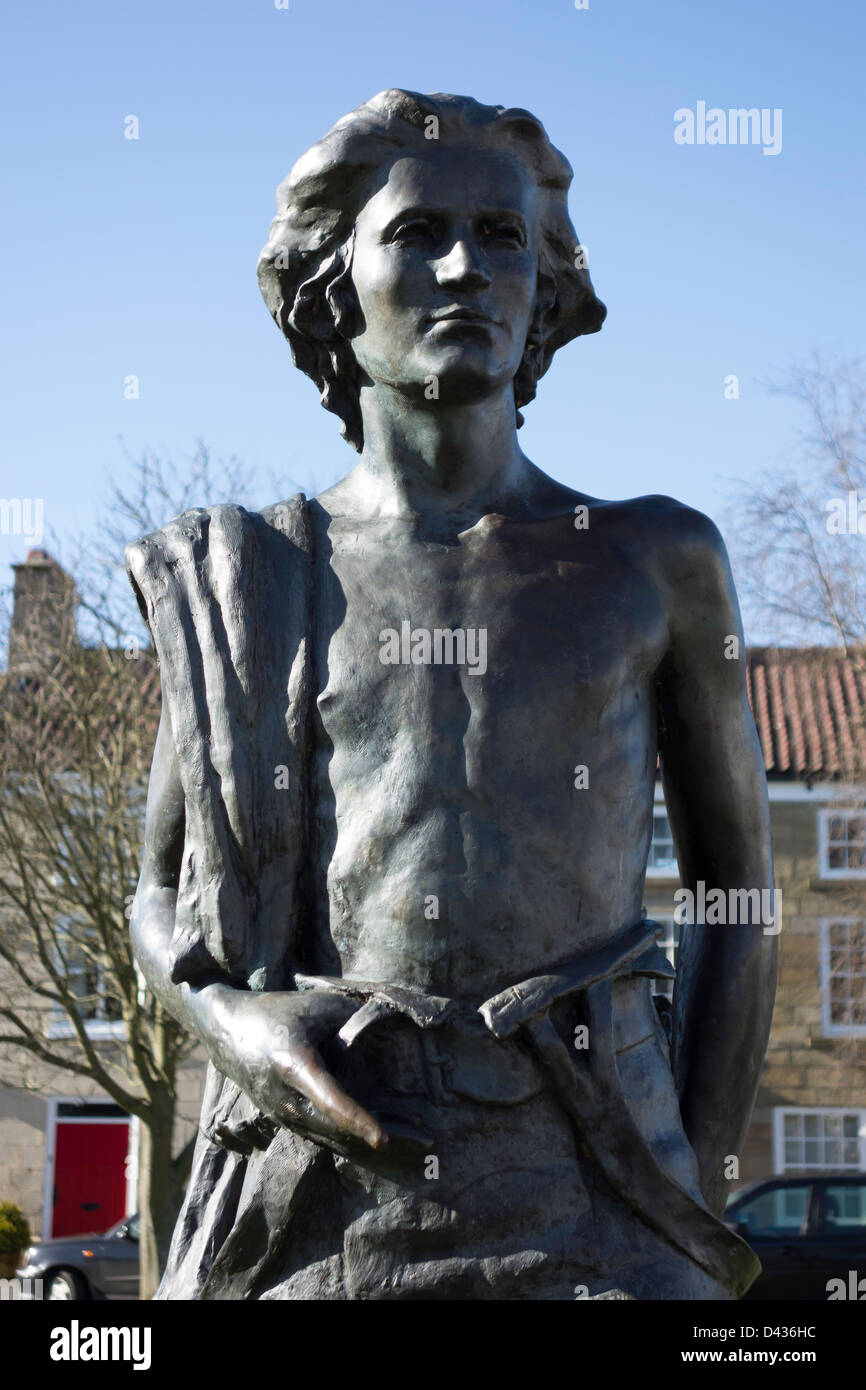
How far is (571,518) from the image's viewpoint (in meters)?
3.14

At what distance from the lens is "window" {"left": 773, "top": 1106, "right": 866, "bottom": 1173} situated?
2681 cm

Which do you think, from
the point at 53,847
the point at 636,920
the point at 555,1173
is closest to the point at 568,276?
the point at 636,920

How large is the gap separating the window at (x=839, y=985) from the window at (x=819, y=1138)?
4.58 ft

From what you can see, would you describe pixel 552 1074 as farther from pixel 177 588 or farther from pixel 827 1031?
pixel 827 1031

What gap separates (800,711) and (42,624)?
42.3 ft

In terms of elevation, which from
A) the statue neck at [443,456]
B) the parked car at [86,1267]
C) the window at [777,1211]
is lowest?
the parked car at [86,1267]

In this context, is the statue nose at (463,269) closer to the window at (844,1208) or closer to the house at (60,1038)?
the window at (844,1208)

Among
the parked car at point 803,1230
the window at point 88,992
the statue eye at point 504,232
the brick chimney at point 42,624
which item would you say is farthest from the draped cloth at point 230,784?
the brick chimney at point 42,624

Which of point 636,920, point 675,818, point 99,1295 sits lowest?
point 99,1295

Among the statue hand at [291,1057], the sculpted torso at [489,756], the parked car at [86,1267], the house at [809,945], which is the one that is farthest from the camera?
the house at [809,945]

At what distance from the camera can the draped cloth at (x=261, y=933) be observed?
107 inches

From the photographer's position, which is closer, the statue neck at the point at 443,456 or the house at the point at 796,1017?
the statue neck at the point at 443,456

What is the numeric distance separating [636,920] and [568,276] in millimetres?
1241

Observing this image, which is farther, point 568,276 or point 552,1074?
point 568,276
